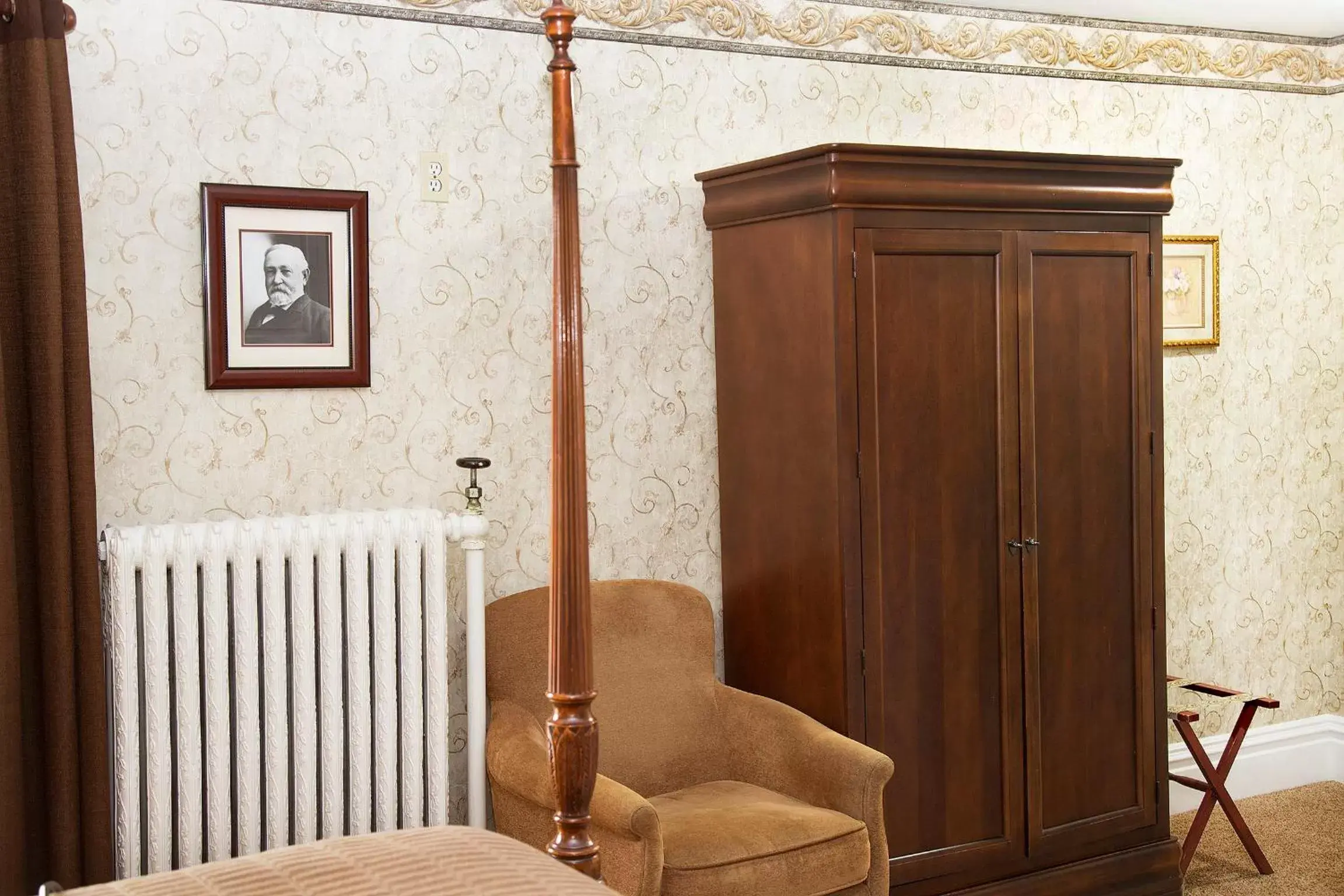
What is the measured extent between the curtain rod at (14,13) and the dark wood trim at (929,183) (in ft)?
5.21

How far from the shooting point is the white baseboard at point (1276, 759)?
4395 mm

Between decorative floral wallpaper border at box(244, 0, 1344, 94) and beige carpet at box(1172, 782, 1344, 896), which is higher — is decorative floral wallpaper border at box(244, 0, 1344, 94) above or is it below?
above

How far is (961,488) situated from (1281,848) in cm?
179

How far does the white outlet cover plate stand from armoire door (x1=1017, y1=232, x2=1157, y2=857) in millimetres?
1511

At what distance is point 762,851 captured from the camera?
2.79 meters

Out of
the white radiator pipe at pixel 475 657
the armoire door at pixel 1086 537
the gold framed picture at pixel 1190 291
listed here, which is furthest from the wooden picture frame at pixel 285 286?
the gold framed picture at pixel 1190 291

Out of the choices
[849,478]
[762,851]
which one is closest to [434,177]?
[849,478]

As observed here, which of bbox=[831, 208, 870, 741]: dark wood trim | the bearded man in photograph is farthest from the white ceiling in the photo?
the bearded man in photograph

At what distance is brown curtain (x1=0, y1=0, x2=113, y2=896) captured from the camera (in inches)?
104

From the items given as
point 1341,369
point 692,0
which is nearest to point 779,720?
point 692,0

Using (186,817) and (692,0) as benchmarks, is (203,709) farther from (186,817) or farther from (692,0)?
(692,0)

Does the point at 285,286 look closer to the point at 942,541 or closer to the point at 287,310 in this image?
the point at 287,310

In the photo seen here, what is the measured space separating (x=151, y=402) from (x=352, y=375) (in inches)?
18.7

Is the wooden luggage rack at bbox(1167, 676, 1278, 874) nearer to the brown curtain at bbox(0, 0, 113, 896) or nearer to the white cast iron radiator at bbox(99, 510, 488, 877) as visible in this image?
the white cast iron radiator at bbox(99, 510, 488, 877)
